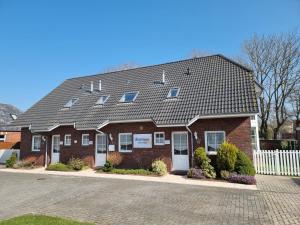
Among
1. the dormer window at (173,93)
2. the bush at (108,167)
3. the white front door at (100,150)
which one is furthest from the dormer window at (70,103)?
the dormer window at (173,93)

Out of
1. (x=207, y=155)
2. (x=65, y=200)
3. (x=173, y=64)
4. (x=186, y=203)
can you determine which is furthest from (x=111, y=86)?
(x=186, y=203)

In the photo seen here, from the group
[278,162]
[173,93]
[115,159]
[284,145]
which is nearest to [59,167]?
[115,159]

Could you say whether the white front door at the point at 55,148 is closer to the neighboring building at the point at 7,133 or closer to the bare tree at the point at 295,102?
the neighboring building at the point at 7,133

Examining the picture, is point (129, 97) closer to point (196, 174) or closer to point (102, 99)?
point (102, 99)

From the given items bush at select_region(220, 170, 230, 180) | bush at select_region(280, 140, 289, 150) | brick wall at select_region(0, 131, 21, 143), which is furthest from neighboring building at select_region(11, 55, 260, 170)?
brick wall at select_region(0, 131, 21, 143)

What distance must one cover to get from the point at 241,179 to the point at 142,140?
250 inches

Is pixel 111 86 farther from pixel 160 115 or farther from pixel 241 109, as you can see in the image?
pixel 241 109

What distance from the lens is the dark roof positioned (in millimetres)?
14266

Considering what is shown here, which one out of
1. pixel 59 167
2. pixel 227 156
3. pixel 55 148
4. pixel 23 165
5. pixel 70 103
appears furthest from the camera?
pixel 70 103

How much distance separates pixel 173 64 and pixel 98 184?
12000 mm

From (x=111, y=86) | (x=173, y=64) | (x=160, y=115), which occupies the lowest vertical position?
(x=160, y=115)

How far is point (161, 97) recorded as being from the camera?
1669 cm

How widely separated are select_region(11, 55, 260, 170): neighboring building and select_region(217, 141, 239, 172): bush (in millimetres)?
1093

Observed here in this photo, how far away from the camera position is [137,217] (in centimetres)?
681
